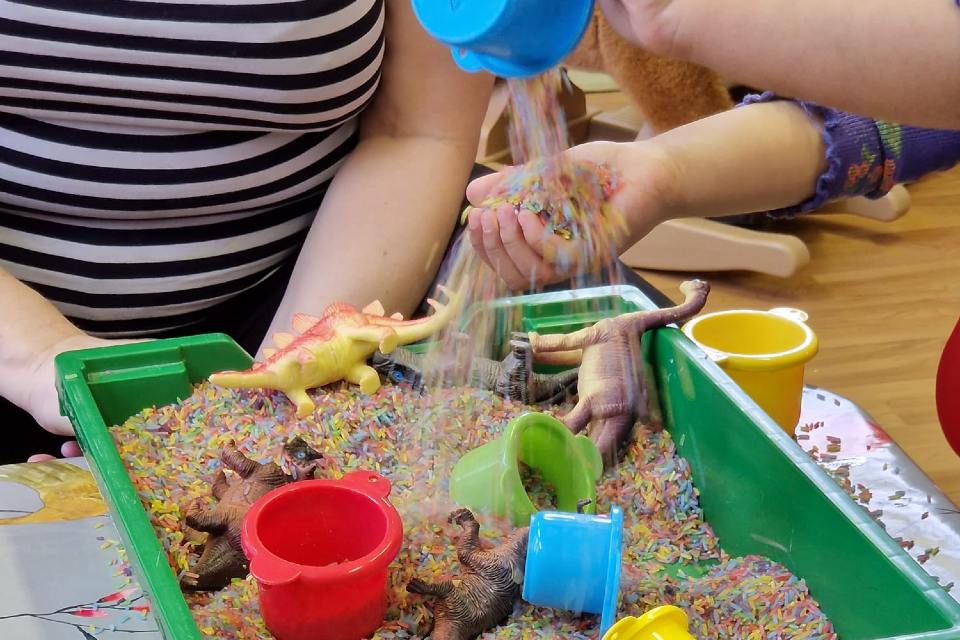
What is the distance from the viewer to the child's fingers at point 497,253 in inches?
27.0

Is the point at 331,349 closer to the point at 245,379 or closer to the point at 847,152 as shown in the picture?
the point at 245,379

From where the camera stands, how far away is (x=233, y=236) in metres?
0.84

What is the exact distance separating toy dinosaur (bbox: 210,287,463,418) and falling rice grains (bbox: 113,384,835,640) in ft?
0.05

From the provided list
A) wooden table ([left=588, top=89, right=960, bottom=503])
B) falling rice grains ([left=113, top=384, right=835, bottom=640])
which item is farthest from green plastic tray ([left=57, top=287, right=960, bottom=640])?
wooden table ([left=588, top=89, right=960, bottom=503])

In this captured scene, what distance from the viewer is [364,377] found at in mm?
703

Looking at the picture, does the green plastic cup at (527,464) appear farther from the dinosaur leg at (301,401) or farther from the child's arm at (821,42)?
the child's arm at (821,42)

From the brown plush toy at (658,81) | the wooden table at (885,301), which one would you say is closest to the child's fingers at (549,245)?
the wooden table at (885,301)

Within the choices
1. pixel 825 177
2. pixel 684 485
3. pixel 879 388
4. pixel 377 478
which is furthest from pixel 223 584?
pixel 879 388

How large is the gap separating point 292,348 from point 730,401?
297mm

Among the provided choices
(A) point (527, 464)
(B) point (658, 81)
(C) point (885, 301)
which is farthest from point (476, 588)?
(C) point (885, 301)

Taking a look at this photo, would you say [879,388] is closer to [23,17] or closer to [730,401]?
[730,401]

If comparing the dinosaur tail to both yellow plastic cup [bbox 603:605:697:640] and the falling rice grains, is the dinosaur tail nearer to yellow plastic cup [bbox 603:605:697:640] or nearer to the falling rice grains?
the falling rice grains

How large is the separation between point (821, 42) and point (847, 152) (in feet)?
0.94

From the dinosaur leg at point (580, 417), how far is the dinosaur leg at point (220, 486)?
23 cm
